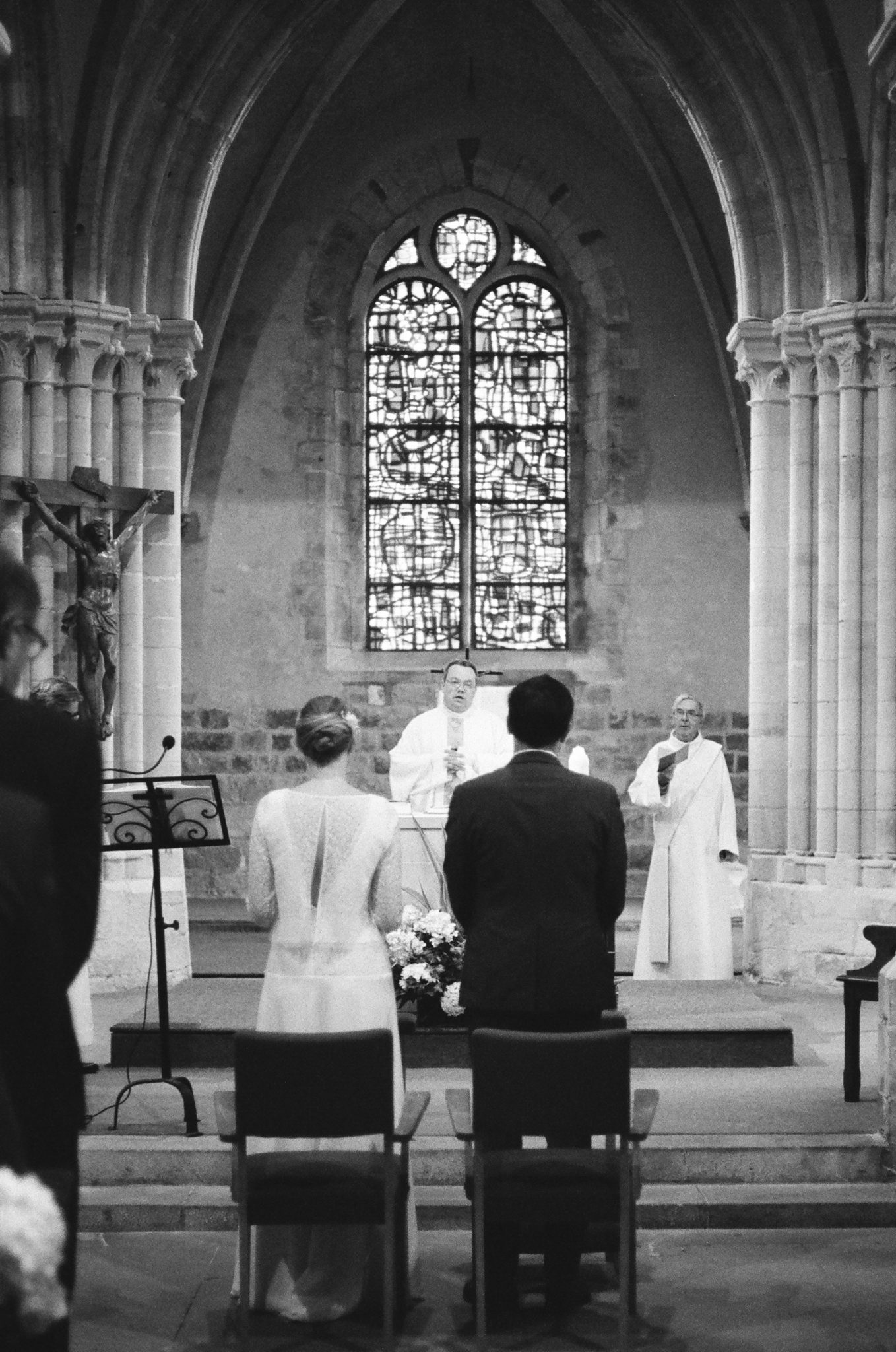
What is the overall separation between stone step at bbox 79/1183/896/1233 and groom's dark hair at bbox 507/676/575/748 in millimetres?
1810

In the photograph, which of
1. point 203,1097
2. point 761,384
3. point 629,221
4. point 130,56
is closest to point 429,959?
point 203,1097

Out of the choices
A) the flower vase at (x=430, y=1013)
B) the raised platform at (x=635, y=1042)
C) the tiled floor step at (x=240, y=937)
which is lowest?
the tiled floor step at (x=240, y=937)

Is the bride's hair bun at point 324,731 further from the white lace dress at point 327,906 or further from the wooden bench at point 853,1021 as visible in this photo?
the wooden bench at point 853,1021

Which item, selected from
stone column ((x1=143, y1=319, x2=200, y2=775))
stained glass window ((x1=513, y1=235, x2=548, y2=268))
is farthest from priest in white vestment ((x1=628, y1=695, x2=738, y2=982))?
stained glass window ((x1=513, y1=235, x2=548, y2=268))

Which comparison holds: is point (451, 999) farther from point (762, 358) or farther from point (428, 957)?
point (762, 358)

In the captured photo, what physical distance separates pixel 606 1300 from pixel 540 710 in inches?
67.1

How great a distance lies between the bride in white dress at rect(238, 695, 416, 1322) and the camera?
16.7 ft

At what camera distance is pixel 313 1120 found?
4586mm

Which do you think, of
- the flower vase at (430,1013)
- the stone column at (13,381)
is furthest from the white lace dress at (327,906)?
the stone column at (13,381)

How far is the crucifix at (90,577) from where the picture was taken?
10.5 m

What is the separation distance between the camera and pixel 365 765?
14.9m

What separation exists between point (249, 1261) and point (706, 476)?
11142mm

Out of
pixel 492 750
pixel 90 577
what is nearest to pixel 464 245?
pixel 90 577

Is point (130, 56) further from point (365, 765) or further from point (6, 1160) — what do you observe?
point (6, 1160)
